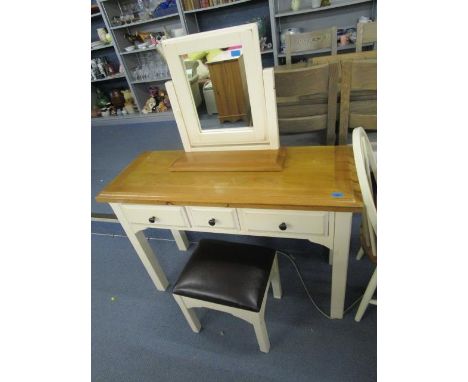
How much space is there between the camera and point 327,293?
52.0 inches

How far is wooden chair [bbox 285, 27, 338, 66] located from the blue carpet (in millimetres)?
1752

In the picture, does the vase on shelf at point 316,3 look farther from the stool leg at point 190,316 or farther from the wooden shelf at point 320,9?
the stool leg at point 190,316

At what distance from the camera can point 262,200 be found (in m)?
0.84

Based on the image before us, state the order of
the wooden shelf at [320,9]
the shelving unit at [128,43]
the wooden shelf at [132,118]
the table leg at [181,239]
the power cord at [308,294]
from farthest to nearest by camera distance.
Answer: the wooden shelf at [132,118], the shelving unit at [128,43], the wooden shelf at [320,9], the table leg at [181,239], the power cord at [308,294]

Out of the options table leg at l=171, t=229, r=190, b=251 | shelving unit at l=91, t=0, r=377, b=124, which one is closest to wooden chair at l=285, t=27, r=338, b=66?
shelving unit at l=91, t=0, r=377, b=124

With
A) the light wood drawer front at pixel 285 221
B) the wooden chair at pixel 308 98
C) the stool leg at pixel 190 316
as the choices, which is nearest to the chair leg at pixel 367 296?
the light wood drawer front at pixel 285 221

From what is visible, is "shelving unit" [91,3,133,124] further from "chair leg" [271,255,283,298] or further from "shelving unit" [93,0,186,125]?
"chair leg" [271,255,283,298]

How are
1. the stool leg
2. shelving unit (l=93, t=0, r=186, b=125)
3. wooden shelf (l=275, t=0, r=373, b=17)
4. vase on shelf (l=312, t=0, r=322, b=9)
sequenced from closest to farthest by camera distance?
the stool leg
wooden shelf (l=275, t=0, r=373, b=17)
vase on shelf (l=312, t=0, r=322, b=9)
shelving unit (l=93, t=0, r=186, b=125)

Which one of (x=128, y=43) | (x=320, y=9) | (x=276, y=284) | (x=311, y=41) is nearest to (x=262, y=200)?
(x=276, y=284)

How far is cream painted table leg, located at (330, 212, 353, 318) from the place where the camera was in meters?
0.83

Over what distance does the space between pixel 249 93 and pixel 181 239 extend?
107 centimetres

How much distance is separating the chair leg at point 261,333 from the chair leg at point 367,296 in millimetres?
414

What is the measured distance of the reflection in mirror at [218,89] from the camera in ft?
3.18
